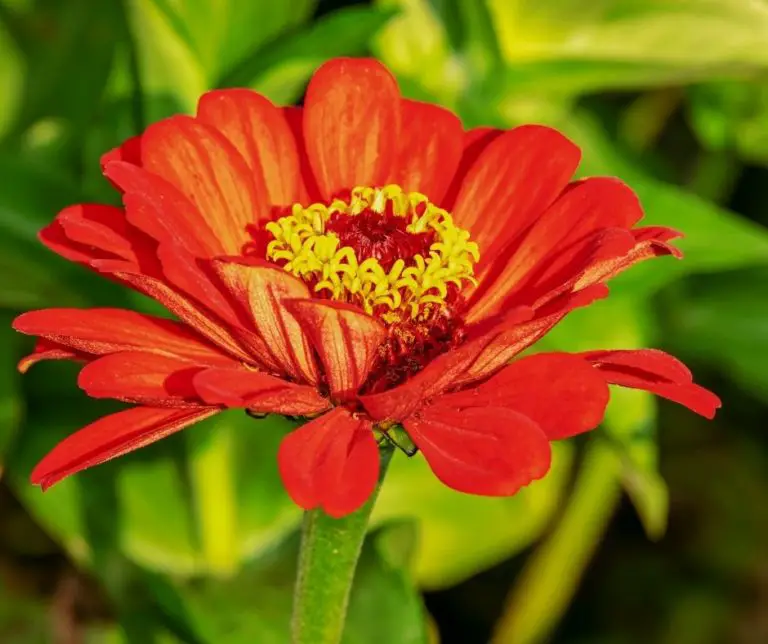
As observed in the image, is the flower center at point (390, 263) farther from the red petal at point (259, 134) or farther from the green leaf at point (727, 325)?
the green leaf at point (727, 325)

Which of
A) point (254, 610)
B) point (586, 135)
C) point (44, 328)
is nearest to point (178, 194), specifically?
point (44, 328)

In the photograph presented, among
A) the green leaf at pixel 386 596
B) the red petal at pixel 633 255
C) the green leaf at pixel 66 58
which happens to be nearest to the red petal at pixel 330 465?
the red petal at pixel 633 255

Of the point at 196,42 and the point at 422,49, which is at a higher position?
the point at 196,42

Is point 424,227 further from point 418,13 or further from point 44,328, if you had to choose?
point 418,13

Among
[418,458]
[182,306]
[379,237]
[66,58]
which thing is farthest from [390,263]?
[66,58]

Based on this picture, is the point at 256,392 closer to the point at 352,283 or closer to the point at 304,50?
the point at 352,283

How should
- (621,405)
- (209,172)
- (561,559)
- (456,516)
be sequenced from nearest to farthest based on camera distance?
(209,172) → (621,405) → (456,516) → (561,559)

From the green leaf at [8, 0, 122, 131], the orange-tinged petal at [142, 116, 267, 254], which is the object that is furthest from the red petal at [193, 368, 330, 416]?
the green leaf at [8, 0, 122, 131]

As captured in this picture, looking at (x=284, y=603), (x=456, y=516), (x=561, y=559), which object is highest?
(x=284, y=603)
